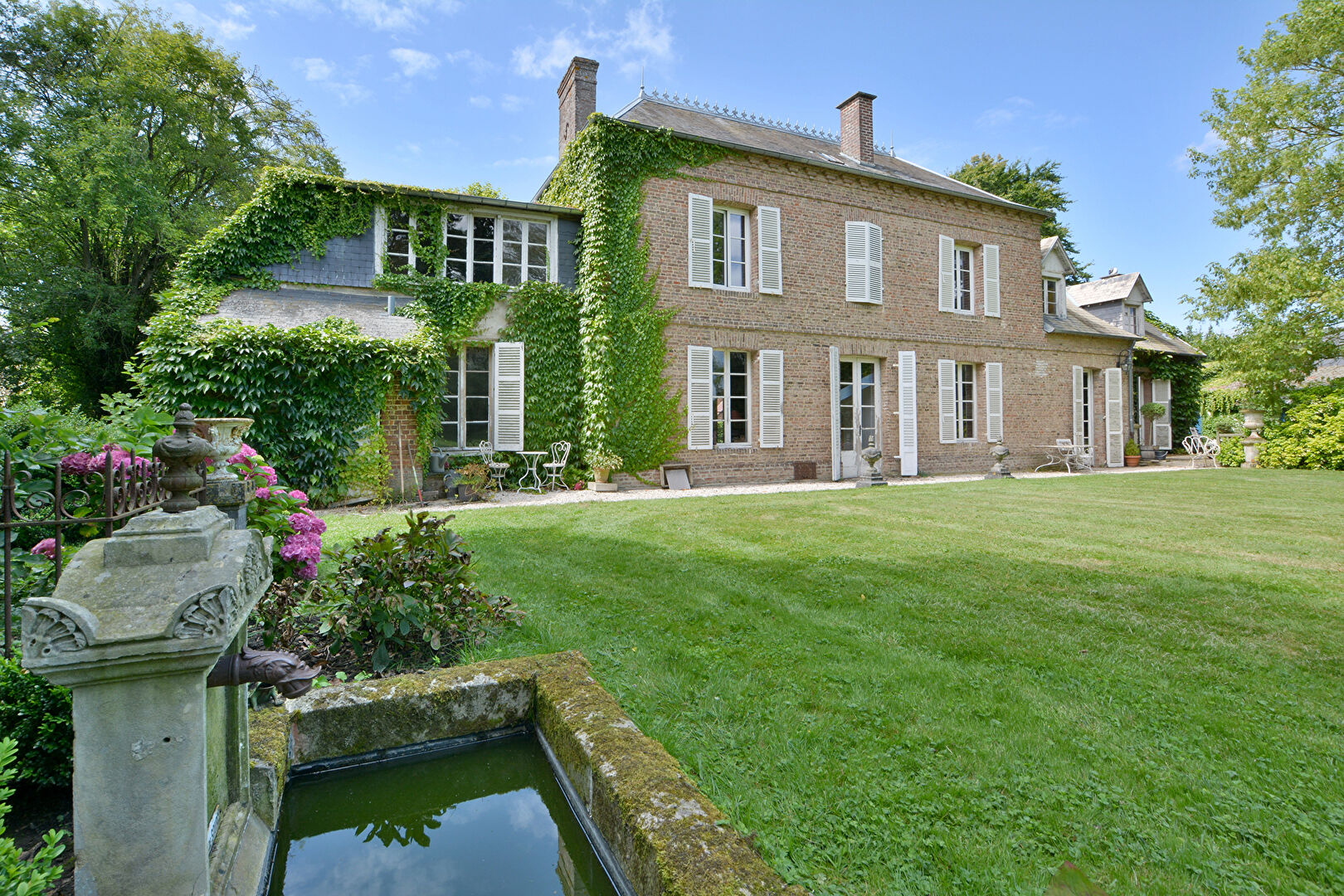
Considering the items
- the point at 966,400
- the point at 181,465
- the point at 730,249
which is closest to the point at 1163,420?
the point at 966,400

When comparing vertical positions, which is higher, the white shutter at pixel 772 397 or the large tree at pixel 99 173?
the large tree at pixel 99 173

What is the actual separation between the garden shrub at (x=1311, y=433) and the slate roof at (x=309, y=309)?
18.4 m

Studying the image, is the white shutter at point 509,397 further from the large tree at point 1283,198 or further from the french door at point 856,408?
the large tree at point 1283,198

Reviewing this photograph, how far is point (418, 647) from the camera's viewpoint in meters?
2.80

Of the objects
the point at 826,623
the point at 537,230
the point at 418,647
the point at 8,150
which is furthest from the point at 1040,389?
the point at 8,150

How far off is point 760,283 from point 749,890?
1168 cm

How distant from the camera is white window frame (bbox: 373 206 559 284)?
33.9 ft

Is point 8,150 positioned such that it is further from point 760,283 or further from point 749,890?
point 749,890

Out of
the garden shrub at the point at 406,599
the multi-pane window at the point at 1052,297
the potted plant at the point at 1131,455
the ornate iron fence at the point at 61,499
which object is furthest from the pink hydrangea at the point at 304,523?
the potted plant at the point at 1131,455

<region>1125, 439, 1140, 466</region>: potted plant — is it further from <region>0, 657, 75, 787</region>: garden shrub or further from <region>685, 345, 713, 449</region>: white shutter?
<region>0, 657, 75, 787</region>: garden shrub

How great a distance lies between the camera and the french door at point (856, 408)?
1284 cm

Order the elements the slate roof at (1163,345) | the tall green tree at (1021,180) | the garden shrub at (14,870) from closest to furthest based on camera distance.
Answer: the garden shrub at (14,870)
the slate roof at (1163,345)
the tall green tree at (1021,180)

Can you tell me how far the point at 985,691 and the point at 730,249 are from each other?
10749 millimetres

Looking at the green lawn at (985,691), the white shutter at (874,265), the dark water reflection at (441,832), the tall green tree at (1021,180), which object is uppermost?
the tall green tree at (1021,180)
